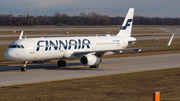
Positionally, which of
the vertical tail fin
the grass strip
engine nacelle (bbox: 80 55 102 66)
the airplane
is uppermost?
the vertical tail fin

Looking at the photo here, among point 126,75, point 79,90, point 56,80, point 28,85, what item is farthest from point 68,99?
point 126,75

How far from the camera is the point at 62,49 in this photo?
3186 cm

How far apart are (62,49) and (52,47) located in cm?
135

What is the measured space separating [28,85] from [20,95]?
3624mm

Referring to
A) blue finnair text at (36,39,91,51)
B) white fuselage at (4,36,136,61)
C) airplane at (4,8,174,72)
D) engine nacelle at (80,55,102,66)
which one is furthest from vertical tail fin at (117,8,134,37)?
engine nacelle at (80,55,102,66)

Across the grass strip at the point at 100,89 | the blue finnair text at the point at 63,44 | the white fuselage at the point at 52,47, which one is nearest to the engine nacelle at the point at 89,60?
the white fuselage at the point at 52,47

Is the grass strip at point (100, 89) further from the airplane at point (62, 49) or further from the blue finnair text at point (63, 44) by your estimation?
the blue finnair text at point (63, 44)

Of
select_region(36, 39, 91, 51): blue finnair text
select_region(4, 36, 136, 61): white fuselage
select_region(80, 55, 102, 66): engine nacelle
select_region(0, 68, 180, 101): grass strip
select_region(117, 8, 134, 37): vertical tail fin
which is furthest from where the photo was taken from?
select_region(117, 8, 134, 37): vertical tail fin

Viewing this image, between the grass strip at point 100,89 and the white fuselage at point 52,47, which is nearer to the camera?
the grass strip at point 100,89

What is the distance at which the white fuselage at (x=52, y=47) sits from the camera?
1136 inches

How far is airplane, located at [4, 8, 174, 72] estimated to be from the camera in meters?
29.0

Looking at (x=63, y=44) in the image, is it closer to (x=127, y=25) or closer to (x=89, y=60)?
(x=89, y=60)

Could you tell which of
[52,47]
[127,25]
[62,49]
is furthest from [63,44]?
[127,25]

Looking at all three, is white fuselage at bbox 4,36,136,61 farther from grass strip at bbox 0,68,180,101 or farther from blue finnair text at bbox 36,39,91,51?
grass strip at bbox 0,68,180,101
